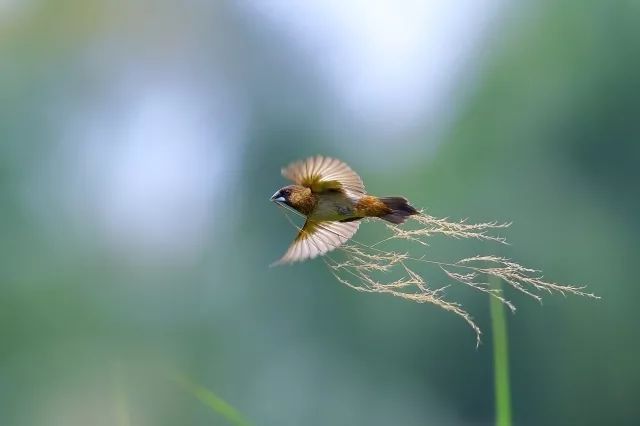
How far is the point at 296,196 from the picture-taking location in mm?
1062

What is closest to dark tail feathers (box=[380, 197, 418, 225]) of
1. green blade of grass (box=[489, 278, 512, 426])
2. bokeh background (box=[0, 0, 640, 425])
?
green blade of grass (box=[489, 278, 512, 426])

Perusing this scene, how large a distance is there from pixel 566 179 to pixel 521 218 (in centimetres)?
→ 73

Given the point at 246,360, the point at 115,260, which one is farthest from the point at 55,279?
the point at 246,360

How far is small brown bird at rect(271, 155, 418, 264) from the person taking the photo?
41.0 inches

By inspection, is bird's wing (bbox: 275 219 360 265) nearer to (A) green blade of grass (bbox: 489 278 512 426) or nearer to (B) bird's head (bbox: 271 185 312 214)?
(B) bird's head (bbox: 271 185 312 214)

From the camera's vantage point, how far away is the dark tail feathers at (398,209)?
0.98 meters

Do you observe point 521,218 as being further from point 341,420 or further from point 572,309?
point 341,420

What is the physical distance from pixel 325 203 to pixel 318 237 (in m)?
0.05

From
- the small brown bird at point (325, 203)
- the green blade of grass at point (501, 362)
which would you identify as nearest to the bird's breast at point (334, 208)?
the small brown bird at point (325, 203)

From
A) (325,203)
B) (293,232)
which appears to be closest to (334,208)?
(325,203)

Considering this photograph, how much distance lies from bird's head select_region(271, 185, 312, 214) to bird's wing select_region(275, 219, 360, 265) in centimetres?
4

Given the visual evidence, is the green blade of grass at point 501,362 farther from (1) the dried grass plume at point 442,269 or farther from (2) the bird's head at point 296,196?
(2) the bird's head at point 296,196

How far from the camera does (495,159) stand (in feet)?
29.0

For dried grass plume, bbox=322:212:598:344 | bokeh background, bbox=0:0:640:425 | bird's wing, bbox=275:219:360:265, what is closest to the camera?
dried grass plume, bbox=322:212:598:344
